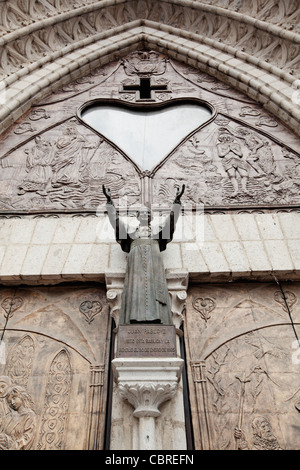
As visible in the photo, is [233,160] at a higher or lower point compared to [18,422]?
higher

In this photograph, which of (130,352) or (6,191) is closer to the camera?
(130,352)

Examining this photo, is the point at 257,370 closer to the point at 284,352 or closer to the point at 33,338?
the point at 284,352

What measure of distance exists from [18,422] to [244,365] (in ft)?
7.01

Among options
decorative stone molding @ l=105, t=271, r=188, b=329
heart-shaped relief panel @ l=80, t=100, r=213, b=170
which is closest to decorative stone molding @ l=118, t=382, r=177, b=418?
decorative stone molding @ l=105, t=271, r=188, b=329

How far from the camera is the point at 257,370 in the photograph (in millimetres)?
3455

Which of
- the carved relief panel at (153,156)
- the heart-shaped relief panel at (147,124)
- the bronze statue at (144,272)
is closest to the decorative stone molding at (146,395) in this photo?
the bronze statue at (144,272)

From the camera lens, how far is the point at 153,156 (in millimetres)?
5668

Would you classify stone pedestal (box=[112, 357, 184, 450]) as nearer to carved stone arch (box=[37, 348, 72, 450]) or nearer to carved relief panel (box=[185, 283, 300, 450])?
carved relief panel (box=[185, 283, 300, 450])

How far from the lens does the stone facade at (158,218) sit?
3.16m

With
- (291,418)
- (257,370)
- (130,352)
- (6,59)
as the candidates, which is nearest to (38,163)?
(6,59)

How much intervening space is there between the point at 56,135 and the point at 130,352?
4250 mm

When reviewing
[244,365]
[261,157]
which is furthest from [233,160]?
[244,365]

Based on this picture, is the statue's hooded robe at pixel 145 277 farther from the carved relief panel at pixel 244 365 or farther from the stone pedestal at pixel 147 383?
the carved relief panel at pixel 244 365

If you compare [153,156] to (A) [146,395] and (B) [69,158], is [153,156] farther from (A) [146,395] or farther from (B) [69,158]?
(A) [146,395]
